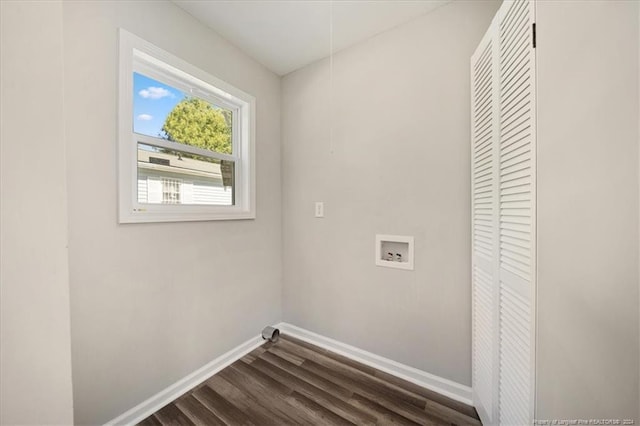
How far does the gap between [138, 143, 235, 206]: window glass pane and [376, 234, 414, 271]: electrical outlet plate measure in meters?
1.28

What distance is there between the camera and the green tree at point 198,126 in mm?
1558

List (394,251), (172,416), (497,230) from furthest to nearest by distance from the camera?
(394,251) → (172,416) → (497,230)

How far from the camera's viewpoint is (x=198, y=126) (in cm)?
171

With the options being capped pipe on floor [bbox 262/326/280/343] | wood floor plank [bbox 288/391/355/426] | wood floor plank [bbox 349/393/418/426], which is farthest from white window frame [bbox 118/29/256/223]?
wood floor plank [bbox 349/393/418/426]

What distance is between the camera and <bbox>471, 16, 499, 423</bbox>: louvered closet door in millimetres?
1056

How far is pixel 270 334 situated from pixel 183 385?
0.69m

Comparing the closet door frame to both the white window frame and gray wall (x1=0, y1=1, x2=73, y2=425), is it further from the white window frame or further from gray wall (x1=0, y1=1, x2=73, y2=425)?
the white window frame

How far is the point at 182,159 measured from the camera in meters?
1.60

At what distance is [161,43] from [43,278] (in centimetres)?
150

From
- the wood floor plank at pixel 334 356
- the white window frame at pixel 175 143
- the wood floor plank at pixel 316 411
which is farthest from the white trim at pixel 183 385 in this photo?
the white window frame at pixel 175 143

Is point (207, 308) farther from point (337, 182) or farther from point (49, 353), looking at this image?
point (337, 182)

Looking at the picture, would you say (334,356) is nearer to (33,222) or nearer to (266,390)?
(266,390)

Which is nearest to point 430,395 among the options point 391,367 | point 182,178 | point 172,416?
point 391,367

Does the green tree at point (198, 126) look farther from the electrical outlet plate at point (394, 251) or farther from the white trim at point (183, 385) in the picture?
the white trim at point (183, 385)
